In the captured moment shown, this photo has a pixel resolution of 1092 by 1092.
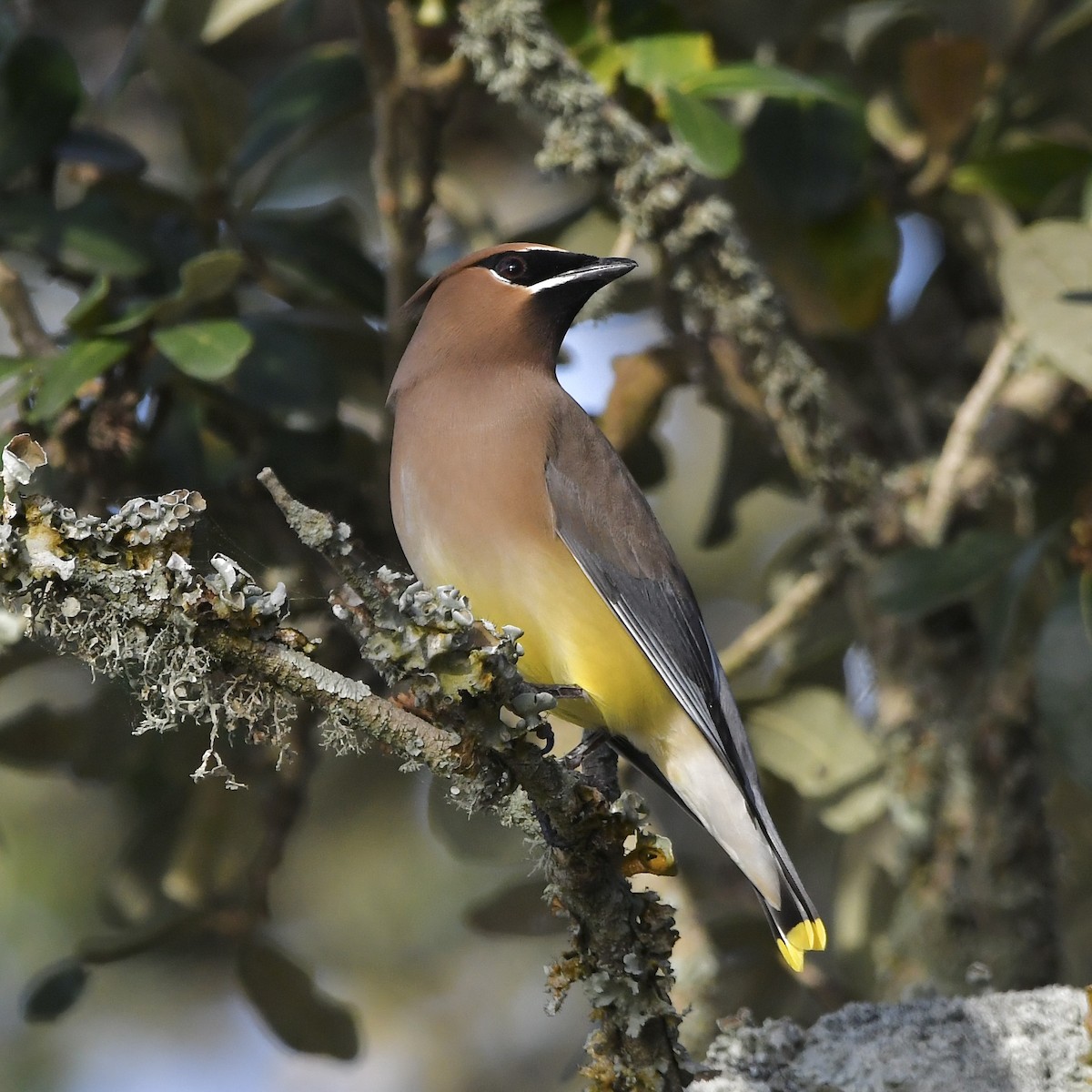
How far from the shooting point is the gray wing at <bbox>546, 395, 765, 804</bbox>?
107 inches

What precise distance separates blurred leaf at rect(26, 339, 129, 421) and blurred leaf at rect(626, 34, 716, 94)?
1.10 metres

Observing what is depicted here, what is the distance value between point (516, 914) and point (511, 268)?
1355 millimetres

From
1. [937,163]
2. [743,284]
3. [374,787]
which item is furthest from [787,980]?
[937,163]

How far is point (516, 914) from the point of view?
3.36 m

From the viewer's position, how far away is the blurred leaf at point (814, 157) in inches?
125

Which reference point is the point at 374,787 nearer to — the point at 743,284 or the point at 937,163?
the point at 743,284

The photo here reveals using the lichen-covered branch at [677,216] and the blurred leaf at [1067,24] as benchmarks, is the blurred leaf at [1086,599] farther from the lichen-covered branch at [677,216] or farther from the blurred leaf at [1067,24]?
the blurred leaf at [1067,24]

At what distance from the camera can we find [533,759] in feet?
5.90

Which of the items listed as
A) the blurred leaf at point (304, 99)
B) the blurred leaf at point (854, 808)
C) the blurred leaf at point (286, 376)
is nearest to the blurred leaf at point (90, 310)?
the blurred leaf at point (286, 376)

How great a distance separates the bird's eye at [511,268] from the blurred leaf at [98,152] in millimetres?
762

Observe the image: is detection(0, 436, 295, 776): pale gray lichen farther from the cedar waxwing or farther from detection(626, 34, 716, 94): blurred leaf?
detection(626, 34, 716, 94): blurred leaf

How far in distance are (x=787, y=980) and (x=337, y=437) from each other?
5.08ft

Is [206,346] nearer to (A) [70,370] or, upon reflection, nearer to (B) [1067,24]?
(A) [70,370]

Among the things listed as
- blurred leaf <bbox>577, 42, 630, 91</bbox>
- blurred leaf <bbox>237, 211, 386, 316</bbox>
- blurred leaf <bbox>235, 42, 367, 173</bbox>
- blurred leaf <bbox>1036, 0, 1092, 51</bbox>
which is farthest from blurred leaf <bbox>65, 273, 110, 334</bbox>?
blurred leaf <bbox>1036, 0, 1092, 51</bbox>
